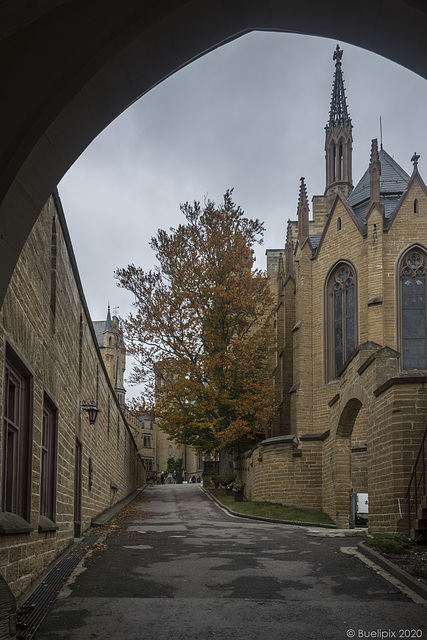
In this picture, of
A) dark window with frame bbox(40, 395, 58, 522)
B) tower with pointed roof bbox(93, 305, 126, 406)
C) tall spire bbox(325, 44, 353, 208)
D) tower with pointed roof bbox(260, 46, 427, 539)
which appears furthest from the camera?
tower with pointed roof bbox(93, 305, 126, 406)

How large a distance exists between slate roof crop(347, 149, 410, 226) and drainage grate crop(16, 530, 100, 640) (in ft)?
78.3

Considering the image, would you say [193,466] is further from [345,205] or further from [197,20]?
[197,20]

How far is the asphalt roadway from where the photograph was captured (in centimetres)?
589

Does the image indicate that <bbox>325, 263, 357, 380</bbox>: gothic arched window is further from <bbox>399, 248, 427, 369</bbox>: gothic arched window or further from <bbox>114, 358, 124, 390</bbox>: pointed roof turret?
<bbox>114, 358, 124, 390</bbox>: pointed roof turret

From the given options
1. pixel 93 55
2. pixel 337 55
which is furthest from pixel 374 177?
pixel 93 55

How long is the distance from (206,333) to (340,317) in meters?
6.23

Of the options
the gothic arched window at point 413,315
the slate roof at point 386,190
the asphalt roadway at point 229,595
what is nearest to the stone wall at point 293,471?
the gothic arched window at point 413,315

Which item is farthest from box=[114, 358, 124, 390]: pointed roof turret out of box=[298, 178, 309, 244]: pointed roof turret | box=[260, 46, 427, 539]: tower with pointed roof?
box=[298, 178, 309, 244]: pointed roof turret

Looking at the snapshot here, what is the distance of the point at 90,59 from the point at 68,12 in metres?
0.23

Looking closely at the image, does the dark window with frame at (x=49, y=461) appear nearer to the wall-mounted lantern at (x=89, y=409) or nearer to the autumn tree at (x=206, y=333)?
the wall-mounted lantern at (x=89, y=409)

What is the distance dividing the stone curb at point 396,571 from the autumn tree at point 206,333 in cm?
1733

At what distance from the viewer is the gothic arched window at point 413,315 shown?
28.6 meters

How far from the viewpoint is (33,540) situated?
786cm

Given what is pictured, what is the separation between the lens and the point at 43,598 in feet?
23.4
